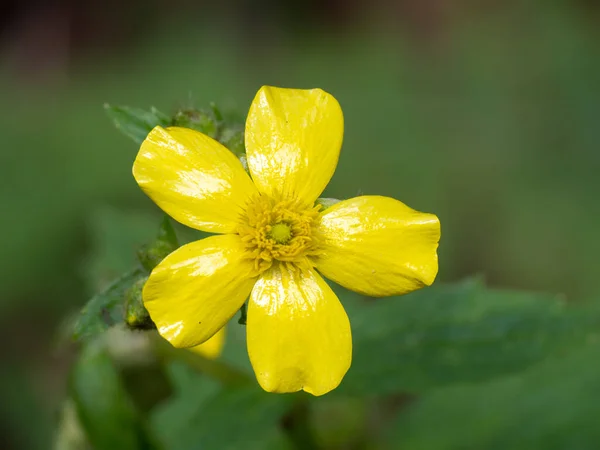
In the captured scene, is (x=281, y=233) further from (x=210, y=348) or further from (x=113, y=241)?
(x=113, y=241)

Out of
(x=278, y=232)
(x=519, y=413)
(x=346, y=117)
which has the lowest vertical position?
(x=519, y=413)

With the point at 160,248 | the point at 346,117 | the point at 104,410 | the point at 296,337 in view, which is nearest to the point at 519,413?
the point at 296,337

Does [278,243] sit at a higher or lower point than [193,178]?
lower

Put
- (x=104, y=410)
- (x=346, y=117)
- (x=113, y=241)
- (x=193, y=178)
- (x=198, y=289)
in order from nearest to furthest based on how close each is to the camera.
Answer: (x=198, y=289) < (x=193, y=178) < (x=104, y=410) < (x=113, y=241) < (x=346, y=117)

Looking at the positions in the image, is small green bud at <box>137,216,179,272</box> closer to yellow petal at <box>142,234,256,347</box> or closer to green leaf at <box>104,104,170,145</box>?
yellow petal at <box>142,234,256,347</box>

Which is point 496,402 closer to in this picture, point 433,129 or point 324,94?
point 324,94

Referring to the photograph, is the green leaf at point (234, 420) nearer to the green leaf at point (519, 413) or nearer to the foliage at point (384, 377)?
the foliage at point (384, 377)

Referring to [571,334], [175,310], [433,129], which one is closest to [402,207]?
[175,310]

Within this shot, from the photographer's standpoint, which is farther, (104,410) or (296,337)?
(104,410)

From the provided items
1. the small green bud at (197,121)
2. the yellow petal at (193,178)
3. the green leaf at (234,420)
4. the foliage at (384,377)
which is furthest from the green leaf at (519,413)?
the small green bud at (197,121)
